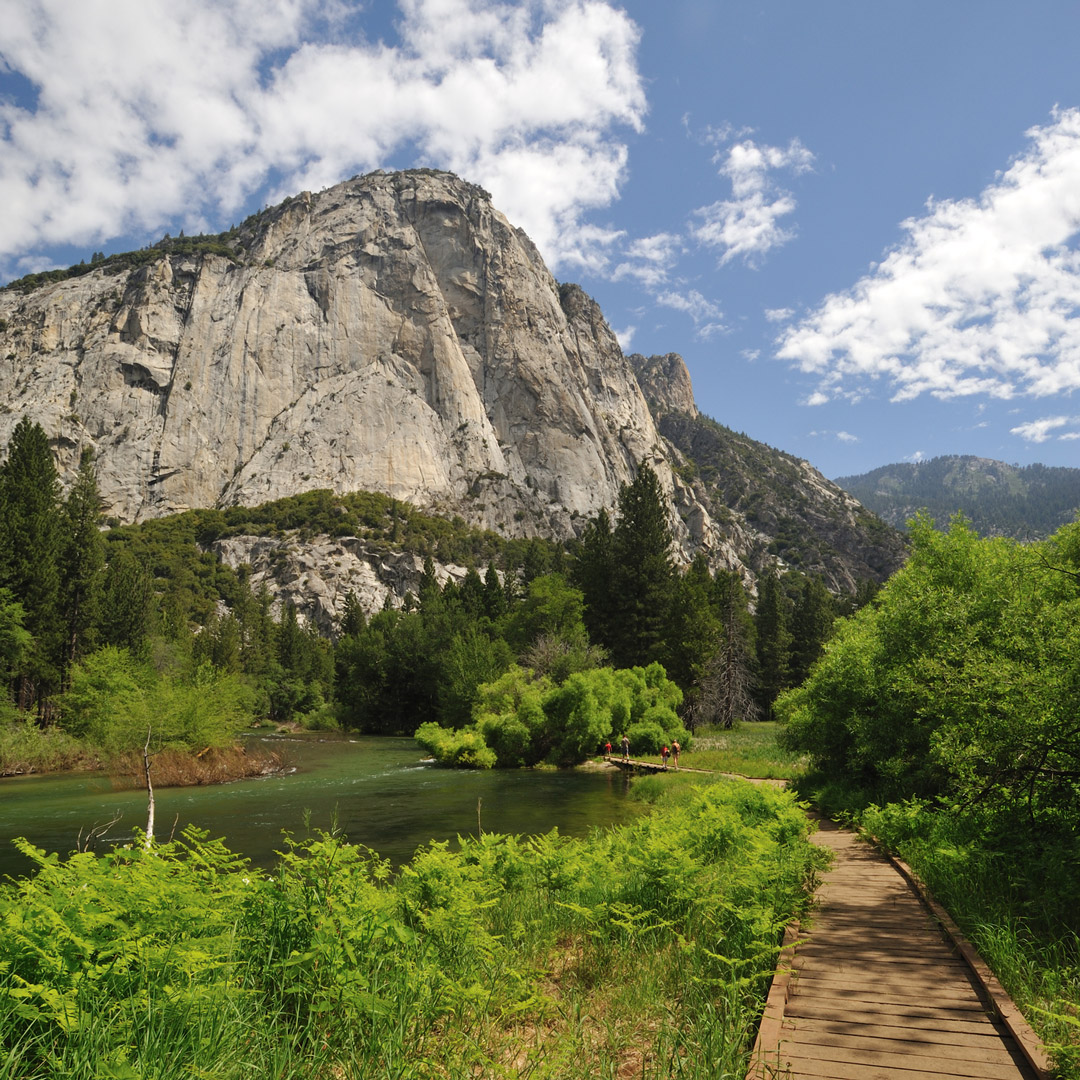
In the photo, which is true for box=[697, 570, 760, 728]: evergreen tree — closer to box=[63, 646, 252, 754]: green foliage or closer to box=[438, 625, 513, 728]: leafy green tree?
box=[438, 625, 513, 728]: leafy green tree

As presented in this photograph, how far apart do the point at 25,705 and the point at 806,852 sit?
4871cm

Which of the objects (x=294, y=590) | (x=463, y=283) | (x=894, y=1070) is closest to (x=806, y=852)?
(x=894, y=1070)

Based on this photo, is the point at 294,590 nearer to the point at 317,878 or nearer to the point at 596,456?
the point at 596,456

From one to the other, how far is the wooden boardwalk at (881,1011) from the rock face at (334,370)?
13204cm

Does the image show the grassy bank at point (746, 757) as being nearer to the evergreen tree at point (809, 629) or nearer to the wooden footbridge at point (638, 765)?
the wooden footbridge at point (638, 765)

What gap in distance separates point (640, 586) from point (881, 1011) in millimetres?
53810

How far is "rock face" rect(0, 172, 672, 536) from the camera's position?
434ft

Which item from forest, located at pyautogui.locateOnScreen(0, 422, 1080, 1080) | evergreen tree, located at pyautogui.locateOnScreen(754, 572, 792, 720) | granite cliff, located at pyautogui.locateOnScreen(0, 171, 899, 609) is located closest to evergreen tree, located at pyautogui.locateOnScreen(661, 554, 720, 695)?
evergreen tree, located at pyautogui.locateOnScreen(754, 572, 792, 720)

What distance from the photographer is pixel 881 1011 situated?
18.0 feet

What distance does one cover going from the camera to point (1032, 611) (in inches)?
390

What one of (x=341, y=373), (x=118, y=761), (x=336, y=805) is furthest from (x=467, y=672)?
(x=341, y=373)

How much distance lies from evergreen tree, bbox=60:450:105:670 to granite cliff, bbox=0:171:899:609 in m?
82.4

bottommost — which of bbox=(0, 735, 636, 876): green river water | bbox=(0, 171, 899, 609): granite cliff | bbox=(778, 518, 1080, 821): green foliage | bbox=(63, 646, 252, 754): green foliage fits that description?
bbox=(0, 735, 636, 876): green river water

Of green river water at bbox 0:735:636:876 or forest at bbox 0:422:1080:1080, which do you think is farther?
green river water at bbox 0:735:636:876
